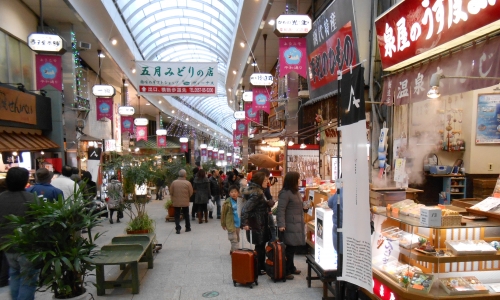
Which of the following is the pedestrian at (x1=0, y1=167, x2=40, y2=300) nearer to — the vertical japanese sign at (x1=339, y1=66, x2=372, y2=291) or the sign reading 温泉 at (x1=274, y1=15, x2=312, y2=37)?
the vertical japanese sign at (x1=339, y1=66, x2=372, y2=291)

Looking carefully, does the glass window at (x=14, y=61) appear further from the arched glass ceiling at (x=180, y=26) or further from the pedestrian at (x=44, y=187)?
the pedestrian at (x=44, y=187)

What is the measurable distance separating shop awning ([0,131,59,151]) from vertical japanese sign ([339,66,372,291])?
30.4 ft

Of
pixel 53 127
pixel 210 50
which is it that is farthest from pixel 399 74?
pixel 210 50

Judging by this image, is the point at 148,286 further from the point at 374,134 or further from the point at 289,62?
the point at 289,62

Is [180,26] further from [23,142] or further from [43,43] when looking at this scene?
[23,142]

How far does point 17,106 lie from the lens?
980cm

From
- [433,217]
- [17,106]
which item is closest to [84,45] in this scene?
[17,106]

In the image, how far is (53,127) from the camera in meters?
12.3

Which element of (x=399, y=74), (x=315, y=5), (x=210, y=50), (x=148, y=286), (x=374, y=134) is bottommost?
(x=148, y=286)

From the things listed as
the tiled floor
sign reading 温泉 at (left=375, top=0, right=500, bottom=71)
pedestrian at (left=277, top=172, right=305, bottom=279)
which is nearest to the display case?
the tiled floor

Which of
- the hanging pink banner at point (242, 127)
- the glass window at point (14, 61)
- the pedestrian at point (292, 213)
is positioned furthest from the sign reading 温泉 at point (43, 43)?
the hanging pink banner at point (242, 127)

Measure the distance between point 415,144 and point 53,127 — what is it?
472 inches

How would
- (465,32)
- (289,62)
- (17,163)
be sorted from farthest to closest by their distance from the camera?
(17,163)
(289,62)
(465,32)

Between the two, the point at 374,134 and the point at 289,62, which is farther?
the point at 289,62
